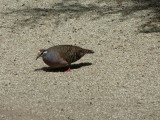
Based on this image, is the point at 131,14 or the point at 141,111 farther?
the point at 131,14

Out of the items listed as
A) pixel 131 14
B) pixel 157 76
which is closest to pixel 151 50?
pixel 157 76

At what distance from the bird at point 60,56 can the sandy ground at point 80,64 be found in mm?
170

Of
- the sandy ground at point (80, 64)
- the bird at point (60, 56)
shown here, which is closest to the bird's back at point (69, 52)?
the bird at point (60, 56)

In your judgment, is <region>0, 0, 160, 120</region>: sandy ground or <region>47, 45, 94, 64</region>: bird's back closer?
<region>0, 0, 160, 120</region>: sandy ground

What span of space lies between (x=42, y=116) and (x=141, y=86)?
1.76m

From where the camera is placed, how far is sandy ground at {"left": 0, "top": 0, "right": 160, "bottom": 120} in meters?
6.88

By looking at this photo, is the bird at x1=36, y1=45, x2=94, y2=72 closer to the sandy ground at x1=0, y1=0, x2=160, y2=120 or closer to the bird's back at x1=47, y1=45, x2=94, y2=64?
the bird's back at x1=47, y1=45, x2=94, y2=64

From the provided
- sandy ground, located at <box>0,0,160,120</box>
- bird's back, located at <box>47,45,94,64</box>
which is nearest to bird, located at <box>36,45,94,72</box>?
bird's back, located at <box>47,45,94,64</box>

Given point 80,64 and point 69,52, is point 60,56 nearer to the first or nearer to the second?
point 69,52

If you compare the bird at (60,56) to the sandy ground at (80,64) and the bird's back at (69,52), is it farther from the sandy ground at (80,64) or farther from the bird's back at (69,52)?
the sandy ground at (80,64)

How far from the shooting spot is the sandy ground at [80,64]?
6.88m

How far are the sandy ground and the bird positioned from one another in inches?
6.7

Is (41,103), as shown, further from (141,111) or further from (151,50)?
(151,50)

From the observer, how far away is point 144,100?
279 inches
